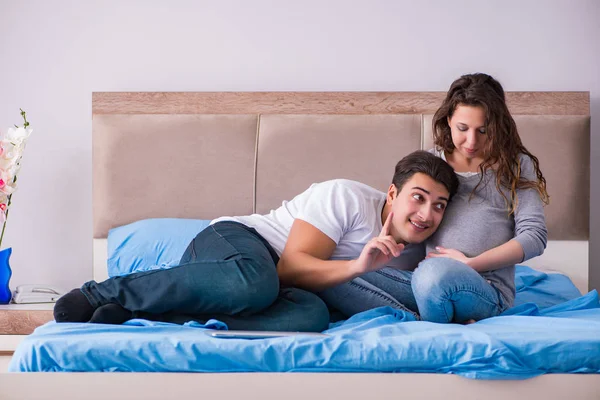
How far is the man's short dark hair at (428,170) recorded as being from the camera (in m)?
2.05

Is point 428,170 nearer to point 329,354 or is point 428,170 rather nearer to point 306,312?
point 306,312

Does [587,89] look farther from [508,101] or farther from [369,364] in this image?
[369,364]

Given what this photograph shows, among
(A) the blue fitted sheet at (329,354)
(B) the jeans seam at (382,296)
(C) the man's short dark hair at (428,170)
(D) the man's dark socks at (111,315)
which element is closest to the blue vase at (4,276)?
(D) the man's dark socks at (111,315)

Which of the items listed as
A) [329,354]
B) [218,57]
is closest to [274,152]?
[218,57]

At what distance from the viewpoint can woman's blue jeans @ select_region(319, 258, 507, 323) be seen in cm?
183

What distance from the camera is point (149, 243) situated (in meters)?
2.83

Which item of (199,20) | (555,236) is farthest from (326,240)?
(199,20)

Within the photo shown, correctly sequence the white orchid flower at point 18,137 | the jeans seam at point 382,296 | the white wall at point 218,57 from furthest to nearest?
the white wall at point 218,57, the white orchid flower at point 18,137, the jeans seam at point 382,296

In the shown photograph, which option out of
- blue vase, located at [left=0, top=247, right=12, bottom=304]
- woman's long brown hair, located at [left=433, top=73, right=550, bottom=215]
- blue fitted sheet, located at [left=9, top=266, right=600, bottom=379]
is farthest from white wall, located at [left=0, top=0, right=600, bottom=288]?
blue fitted sheet, located at [left=9, top=266, right=600, bottom=379]

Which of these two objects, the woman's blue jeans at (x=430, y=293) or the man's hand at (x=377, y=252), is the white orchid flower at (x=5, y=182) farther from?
the man's hand at (x=377, y=252)

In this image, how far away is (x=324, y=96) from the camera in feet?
10.5

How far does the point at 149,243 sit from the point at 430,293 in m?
1.37

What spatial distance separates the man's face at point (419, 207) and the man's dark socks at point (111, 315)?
80cm

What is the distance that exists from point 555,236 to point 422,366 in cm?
177
